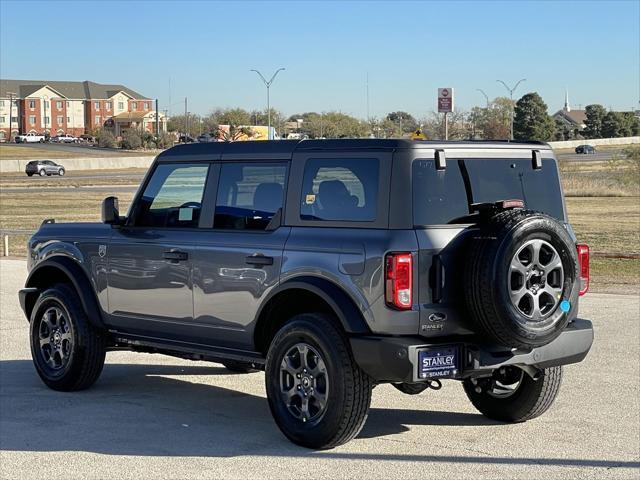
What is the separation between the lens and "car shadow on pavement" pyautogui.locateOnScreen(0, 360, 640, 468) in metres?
7.22

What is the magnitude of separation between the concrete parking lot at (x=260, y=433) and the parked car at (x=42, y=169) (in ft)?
228

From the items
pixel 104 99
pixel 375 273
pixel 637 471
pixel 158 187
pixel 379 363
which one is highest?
pixel 104 99

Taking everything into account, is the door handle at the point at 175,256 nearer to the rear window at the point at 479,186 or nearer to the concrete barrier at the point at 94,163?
the rear window at the point at 479,186

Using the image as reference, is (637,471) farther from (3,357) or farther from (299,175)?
(3,357)

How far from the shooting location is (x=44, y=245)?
381 inches

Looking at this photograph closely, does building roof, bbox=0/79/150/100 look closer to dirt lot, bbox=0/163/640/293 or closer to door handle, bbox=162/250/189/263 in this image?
dirt lot, bbox=0/163/640/293

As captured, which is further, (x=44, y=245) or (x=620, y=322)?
(x=620, y=322)

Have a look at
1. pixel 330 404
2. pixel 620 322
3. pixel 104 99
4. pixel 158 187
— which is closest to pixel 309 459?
pixel 330 404

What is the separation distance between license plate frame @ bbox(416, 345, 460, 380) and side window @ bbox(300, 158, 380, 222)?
3.09 ft

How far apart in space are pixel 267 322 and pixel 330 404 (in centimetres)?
99

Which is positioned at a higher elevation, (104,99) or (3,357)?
(104,99)

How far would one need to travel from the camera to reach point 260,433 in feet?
25.4

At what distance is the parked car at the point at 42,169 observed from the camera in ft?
255

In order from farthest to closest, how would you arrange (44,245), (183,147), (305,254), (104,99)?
1. (104,99)
2. (44,245)
3. (183,147)
4. (305,254)
